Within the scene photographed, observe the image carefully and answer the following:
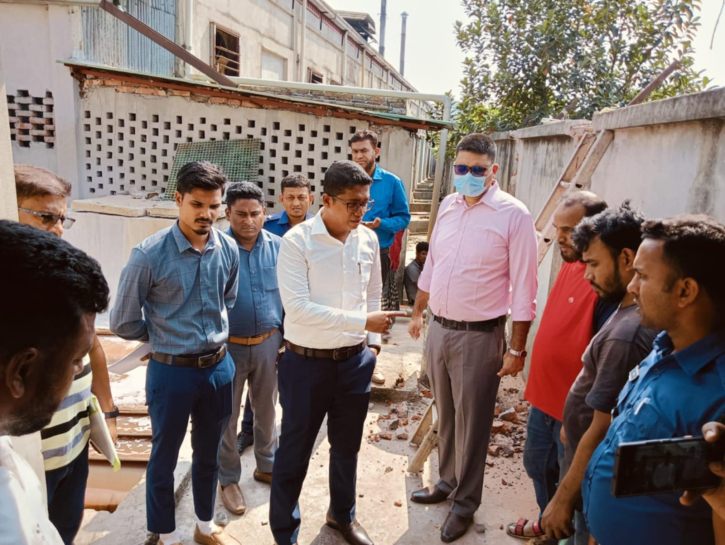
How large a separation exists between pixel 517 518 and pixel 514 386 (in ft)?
6.55

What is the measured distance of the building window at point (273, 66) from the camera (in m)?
13.4

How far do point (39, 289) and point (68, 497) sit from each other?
5.44ft

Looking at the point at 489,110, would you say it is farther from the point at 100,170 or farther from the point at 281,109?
the point at 100,170

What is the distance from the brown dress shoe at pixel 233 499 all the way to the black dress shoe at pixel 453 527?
48.4 inches

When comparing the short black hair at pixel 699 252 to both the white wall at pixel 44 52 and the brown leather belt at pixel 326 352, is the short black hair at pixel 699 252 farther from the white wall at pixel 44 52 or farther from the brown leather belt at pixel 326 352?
the white wall at pixel 44 52

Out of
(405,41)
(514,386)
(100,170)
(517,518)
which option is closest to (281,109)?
(100,170)

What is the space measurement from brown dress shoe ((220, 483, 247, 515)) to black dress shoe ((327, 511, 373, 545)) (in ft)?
1.88

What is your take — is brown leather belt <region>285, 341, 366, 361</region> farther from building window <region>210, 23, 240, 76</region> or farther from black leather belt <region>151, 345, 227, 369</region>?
building window <region>210, 23, 240, 76</region>

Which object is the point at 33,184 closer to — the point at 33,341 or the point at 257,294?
the point at 257,294

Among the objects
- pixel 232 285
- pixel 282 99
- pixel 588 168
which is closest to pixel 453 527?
pixel 232 285

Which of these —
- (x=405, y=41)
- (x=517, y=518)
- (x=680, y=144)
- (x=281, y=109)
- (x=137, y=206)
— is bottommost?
(x=517, y=518)

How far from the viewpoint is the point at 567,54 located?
7.91 meters

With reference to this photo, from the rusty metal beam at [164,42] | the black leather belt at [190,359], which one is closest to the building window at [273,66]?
the rusty metal beam at [164,42]

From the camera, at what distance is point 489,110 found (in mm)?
9164
